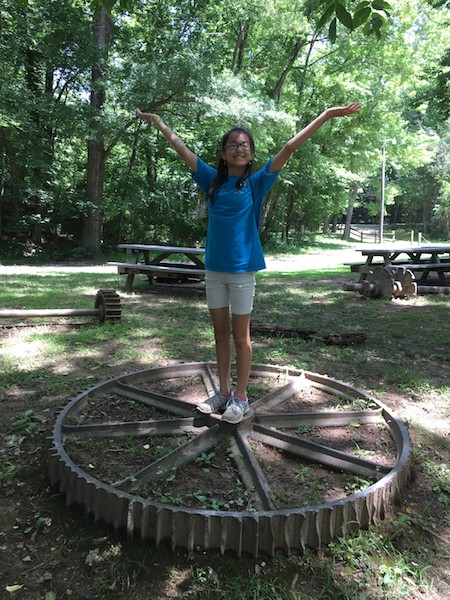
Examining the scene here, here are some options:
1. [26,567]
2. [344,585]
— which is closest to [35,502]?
[26,567]

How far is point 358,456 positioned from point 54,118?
14606 millimetres

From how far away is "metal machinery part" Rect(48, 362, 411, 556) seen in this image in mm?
1847

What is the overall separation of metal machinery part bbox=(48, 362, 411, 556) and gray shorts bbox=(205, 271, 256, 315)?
0.65 m

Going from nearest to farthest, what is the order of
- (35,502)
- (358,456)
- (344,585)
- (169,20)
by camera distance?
1. (344,585)
2. (35,502)
3. (358,456)
4. (169,20)

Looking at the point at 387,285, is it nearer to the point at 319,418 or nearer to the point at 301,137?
the point at 319,418

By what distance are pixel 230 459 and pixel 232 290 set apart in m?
0.92

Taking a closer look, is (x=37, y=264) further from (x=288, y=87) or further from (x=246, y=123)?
(x=288, y=87)

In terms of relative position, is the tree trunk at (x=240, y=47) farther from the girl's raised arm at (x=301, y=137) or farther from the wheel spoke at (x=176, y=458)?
the wheel spoke at (x=176, y=458)

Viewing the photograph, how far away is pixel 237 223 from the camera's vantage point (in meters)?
2.54

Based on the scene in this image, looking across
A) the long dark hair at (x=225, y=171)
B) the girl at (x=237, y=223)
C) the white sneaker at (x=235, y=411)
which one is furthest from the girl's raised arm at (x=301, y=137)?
the white sneaker at (x=235, y=411)

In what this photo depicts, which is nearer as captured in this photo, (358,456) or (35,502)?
(35,502)

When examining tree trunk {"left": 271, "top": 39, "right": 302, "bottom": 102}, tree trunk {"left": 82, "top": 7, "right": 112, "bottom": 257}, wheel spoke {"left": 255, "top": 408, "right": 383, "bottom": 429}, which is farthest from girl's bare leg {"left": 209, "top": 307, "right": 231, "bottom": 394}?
tree trunk {"left": 271, "top": 39, "right": 302, "bottom": 102}

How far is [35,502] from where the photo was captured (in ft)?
7.24

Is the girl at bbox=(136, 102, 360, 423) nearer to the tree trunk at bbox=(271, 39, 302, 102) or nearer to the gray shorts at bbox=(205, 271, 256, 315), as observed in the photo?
the gray shorts at bbox=(205, 271, 256, 315)
